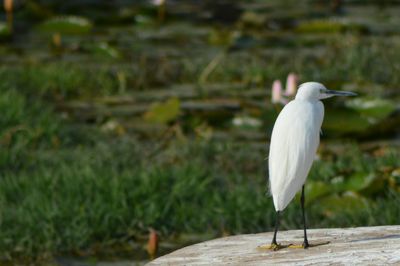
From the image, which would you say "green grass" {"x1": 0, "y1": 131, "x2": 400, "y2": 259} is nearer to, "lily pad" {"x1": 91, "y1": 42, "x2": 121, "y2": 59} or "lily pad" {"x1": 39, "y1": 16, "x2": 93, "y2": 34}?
"lily pad" {"x1": 91, "y1": 42, "x2": 121, "y2": 59}

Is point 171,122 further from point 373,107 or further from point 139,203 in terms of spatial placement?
point 139,203

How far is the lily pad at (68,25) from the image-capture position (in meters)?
9.34

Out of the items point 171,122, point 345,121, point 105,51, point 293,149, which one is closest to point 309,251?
point 293,149

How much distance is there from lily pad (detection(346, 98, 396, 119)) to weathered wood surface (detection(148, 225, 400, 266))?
291 centimetres

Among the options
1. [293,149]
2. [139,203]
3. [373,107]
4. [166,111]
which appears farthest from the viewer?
[166,111]

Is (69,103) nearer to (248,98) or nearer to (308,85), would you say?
(248,98)

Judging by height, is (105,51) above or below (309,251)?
below

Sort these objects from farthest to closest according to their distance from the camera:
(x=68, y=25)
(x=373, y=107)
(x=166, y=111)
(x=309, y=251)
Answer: (x=68, y=25) → (x=166, y=111) → (x=373, y=107) → (x=309, y=251)

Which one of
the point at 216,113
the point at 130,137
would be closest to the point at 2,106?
the point at 130,137

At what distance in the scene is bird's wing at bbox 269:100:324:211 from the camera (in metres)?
3.17

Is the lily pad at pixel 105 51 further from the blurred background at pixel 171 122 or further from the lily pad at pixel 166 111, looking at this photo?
the lily pad at pixel 166 111

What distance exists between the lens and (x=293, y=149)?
125 inches

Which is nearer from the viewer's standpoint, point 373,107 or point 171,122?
point 373,107

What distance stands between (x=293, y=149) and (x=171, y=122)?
12.4 feet
